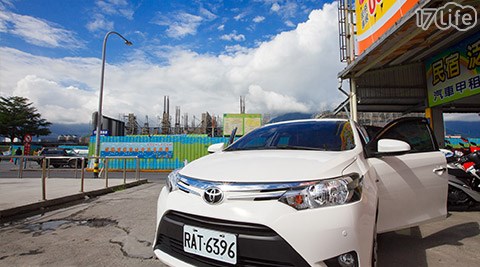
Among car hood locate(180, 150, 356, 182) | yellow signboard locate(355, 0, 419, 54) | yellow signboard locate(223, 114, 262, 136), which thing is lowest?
car hood locate(180, 150, 356, 182)

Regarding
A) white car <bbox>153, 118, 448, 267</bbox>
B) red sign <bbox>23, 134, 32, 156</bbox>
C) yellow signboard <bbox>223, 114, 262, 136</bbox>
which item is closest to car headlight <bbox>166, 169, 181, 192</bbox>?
white car <bbox>153, 118, 448, 267</bbox>

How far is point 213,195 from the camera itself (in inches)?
66.4

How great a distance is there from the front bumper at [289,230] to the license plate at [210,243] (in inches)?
1.4

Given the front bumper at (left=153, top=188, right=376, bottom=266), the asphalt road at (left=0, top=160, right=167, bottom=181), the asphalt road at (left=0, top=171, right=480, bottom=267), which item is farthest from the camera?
the asphalt road at (left=0, top=160, right=167, bottom=181)

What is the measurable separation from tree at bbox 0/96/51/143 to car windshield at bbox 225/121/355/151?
182 feet

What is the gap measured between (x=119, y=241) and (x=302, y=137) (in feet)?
8.40

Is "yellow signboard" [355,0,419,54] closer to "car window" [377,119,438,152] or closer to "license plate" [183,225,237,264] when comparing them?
"car window" [377,119,438,152]

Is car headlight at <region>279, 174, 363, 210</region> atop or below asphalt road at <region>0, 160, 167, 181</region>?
atop

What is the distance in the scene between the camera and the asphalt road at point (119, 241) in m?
2.75

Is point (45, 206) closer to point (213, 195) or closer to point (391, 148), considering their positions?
point (213, 195)

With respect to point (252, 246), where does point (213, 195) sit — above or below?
above

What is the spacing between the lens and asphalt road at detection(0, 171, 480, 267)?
2.75m

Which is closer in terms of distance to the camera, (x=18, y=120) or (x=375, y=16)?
(x=375, y=16)

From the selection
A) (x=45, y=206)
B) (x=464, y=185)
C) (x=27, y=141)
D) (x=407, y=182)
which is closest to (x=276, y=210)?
(x=407, y=182)
